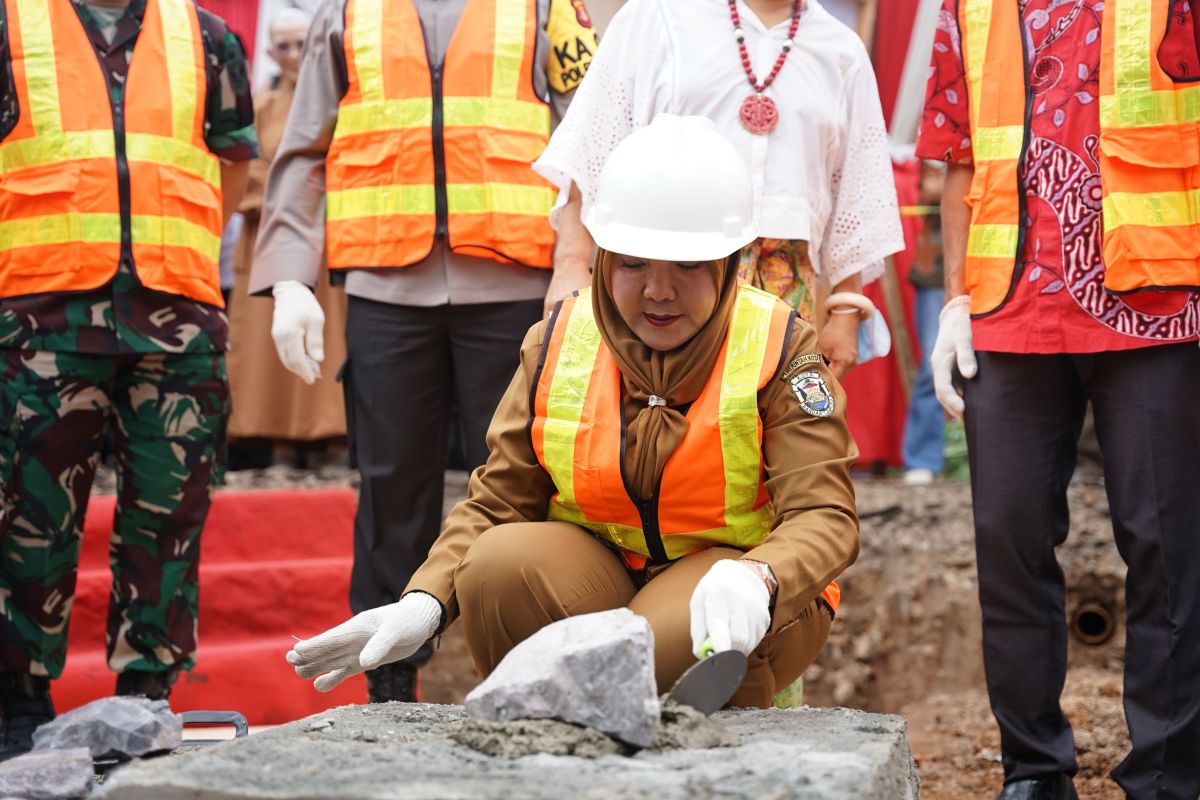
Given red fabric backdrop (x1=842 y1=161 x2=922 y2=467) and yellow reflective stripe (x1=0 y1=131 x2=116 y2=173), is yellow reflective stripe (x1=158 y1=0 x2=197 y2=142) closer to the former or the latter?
yellow reflective stripe (x1=0 y1=131 x2=116 y2=173)

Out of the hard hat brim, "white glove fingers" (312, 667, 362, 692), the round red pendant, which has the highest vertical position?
the round red pendant

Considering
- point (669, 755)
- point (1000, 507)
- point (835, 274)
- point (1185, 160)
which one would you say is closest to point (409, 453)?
point (835, 274)

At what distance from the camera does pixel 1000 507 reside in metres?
2.99

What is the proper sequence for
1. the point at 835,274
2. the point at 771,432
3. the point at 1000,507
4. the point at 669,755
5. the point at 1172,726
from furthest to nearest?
1. the point at 835,274
2. the point at 1000,507
3. the point at 1172,726
4. the point at 771,432
5. the point at 669,755

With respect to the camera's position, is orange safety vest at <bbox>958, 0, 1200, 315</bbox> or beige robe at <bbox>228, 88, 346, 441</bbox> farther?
beige robe at <bbox>228, 88, 346, 441</bbox>

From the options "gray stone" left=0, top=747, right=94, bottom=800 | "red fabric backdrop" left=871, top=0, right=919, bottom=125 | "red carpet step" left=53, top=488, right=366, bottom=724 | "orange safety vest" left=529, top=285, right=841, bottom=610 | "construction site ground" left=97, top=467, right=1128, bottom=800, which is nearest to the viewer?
"gray stone" left=0, top=747, right=94, bottom=800

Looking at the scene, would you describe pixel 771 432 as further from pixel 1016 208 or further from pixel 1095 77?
pixel 1095 77

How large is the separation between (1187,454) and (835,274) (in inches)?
34.9

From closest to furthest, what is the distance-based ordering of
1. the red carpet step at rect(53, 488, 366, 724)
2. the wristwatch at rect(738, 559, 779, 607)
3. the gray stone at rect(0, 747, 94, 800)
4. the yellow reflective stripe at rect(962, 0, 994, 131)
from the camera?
the wristwatch at rect(738, 559, 779, 607), the gray stone at rect(0, 747, 94, 800), the yellow reflective stripe at rect(962, 0, 994, 131), the red carpet step at rect(53, 488, 366, 724)

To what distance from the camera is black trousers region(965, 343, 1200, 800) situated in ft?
9.19

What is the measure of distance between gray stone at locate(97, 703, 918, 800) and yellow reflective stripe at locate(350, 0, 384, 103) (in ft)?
5.80

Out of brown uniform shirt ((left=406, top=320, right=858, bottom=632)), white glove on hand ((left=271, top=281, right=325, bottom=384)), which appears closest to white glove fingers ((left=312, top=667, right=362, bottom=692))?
brown uniform shirt ((left=406, top=320, right=858, bottom=632))

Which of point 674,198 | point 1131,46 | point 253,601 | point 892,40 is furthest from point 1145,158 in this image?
point 892,40

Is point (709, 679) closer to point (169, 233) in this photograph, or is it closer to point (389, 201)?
point (389, 201)
